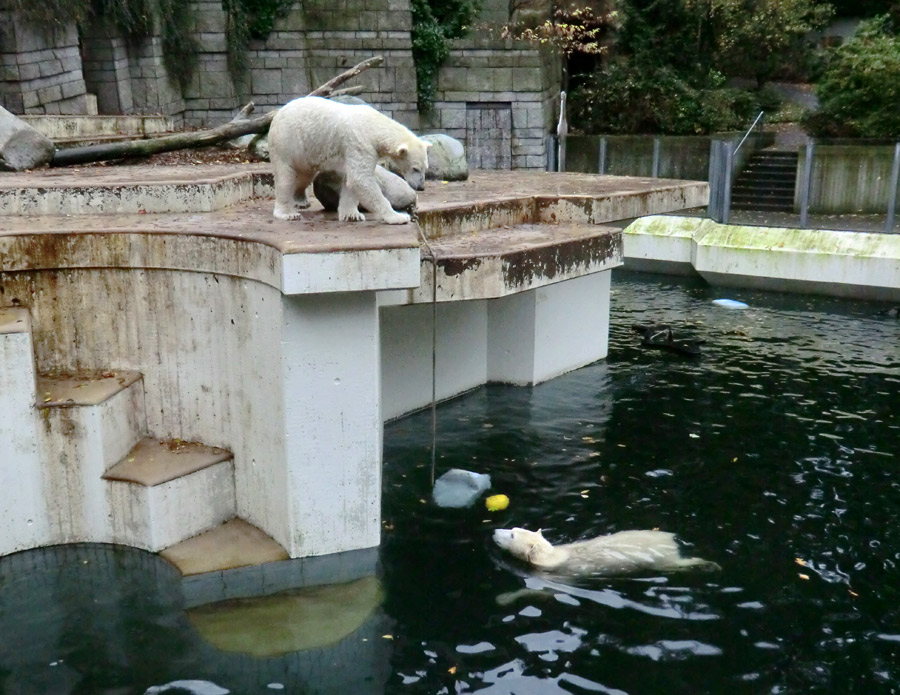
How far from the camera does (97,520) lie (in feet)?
Answer: 22.5

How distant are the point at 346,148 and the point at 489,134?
597 inches

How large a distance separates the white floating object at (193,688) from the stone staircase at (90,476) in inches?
47.6

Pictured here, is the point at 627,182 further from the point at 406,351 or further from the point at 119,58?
the point at 119,58

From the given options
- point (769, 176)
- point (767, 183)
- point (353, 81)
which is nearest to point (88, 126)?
point (353, 81)

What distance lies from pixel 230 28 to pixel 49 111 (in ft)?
18.2

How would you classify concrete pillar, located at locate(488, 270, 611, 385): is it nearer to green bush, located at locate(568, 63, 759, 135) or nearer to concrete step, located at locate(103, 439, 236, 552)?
concrete step, located at locate(103, 439, 236, 552)

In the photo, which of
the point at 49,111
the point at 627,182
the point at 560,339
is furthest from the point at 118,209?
the point at 49,111

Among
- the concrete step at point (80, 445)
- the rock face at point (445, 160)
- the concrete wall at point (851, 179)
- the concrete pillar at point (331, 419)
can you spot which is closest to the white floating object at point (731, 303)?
the concrete wall at point (851, 179)

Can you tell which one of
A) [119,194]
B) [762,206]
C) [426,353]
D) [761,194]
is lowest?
[426,353]

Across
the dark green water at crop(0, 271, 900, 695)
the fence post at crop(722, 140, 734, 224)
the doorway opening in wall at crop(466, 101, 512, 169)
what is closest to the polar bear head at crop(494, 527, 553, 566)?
the dark green water at crop(0, 271, 900, 695)

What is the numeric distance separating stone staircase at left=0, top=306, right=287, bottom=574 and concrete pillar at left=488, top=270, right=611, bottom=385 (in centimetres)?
420

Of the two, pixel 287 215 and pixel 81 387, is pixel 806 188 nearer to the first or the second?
pixel 287 215

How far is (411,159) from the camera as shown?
710cm

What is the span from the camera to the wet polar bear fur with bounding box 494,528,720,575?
6531 mm
